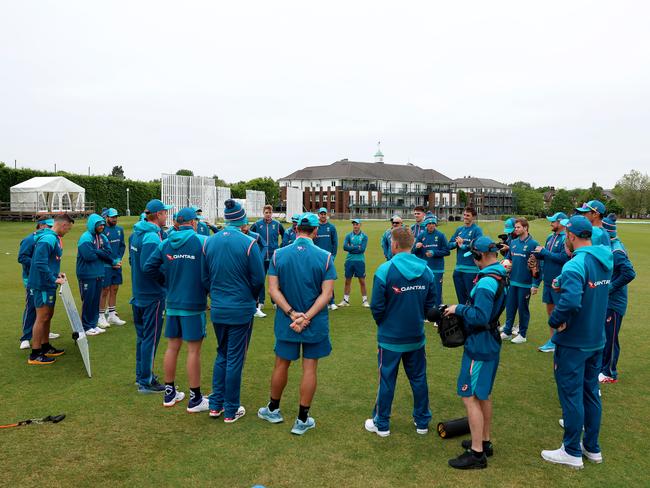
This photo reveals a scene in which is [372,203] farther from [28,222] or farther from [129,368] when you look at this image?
[129,368]

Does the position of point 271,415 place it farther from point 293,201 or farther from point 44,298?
point 293,201

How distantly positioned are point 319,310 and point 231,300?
103 centimetres

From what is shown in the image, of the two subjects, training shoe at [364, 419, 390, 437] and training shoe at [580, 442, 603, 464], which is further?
training shoe at [364, 419, 390, 437]

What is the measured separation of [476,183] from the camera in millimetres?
133250

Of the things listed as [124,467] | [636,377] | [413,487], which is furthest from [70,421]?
[636,377]

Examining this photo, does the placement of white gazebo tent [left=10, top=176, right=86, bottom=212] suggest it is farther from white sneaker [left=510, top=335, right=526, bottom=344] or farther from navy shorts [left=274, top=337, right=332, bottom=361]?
navy shorts [left=274, top=337, right=332, bottom=361]

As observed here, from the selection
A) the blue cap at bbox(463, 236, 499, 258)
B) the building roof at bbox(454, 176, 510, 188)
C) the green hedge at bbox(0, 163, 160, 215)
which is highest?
the building roof at bbox(454, 176, 510, 188)

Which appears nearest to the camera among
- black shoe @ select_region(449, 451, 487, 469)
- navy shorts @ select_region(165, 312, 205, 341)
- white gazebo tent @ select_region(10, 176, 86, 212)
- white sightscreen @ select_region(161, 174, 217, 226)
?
black shoe @ select_region(449, 451, 487, 469)

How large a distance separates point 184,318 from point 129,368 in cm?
215

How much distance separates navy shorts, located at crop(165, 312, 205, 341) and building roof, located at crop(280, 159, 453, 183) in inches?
3823

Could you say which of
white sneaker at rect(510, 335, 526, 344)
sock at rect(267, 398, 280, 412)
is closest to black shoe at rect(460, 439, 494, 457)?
sock at rect(267, 398, 280, 412)

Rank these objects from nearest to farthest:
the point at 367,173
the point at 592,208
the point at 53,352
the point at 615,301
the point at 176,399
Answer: the point at 176,399
the point at 592,208
the point at 615,301
the point at 53,352
the point at 367,173

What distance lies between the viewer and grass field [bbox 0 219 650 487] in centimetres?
407

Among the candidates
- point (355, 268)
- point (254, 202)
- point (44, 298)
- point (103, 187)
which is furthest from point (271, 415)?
point (103, 187)
